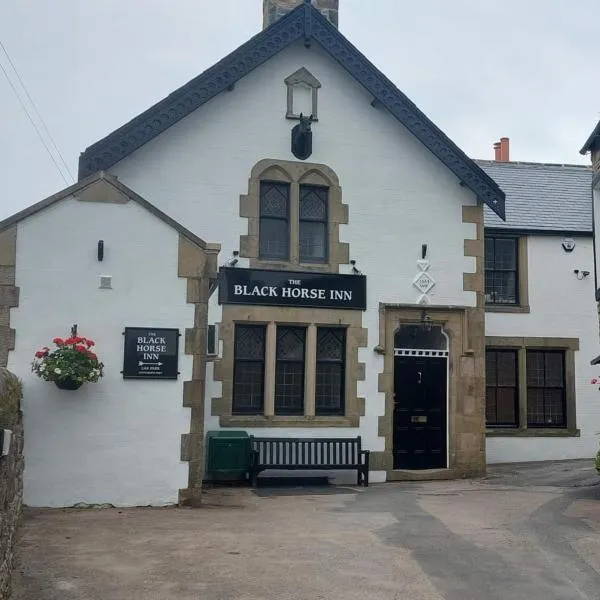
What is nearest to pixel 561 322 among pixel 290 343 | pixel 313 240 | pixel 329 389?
pixel 329 389

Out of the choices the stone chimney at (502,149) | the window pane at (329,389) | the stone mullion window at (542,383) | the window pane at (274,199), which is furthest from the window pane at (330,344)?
the stone chimney at (502,149)

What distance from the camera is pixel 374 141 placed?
51.3ft

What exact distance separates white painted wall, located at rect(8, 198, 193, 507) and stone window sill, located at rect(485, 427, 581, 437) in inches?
368

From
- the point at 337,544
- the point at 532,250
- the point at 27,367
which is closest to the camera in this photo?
the point at 337,544

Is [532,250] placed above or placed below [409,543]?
above

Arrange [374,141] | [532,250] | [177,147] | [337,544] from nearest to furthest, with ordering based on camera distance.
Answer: [337,544]
[177,147]
[374,141]
[532,250]

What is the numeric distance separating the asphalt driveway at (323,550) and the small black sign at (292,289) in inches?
150

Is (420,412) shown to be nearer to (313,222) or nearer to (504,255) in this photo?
(313,222)

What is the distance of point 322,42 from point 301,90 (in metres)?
0.97

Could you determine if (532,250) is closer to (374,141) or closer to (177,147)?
(374,141)

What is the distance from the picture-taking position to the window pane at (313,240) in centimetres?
1528

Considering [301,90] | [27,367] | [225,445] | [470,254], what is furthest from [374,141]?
[27,367]

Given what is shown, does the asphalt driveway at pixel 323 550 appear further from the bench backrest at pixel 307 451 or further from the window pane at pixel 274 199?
the window pane at pixel 274 199

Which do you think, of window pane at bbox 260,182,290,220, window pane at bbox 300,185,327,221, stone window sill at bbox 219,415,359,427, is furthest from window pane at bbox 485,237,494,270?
stone window sill at bbox 219,415,359,427
